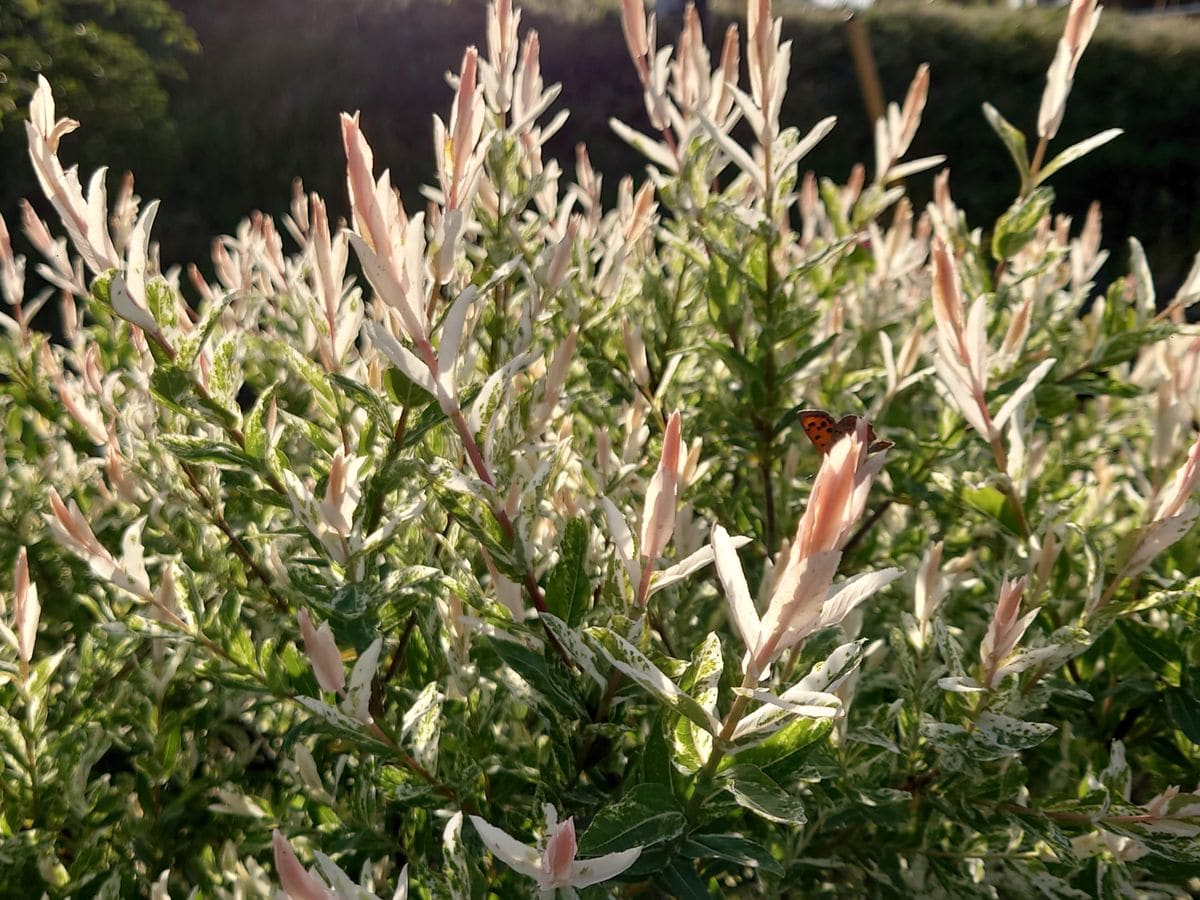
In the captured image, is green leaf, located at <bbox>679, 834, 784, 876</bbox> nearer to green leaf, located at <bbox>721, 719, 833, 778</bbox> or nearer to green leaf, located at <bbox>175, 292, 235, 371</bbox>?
green leaf, located at <bbox>721, 719, 833, 778</bbox>

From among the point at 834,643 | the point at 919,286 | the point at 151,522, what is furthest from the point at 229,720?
the point at 919,286

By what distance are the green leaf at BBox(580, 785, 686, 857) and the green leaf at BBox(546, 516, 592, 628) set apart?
210 millimetres

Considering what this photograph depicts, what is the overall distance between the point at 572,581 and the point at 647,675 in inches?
10.5

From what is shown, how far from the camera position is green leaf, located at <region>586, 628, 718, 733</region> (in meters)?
0.70

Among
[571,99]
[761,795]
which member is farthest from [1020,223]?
[571,99]

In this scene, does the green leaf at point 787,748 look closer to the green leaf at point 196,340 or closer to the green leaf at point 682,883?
the green leaf at point 682,883

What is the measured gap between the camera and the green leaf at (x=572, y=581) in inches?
37.4

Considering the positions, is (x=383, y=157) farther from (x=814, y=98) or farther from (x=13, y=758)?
(x=13, y=758)

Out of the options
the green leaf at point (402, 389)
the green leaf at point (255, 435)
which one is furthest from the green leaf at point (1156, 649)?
the green leaf at point (255, 435)

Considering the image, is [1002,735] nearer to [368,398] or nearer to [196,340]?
[368,398]

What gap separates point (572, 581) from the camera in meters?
0.96

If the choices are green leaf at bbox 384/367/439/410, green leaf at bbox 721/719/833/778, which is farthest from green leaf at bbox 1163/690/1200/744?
green leaf at bbox 384/367/439/410

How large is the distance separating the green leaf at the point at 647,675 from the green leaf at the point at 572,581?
22 centimetres

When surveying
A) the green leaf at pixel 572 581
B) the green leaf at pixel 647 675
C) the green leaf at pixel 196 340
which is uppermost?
the green leaf at pixel 196 340
